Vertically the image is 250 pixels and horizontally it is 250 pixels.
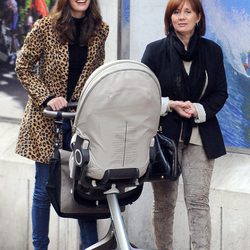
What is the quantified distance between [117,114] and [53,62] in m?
1.03

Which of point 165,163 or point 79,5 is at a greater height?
point 79,5

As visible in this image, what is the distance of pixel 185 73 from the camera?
4926mm

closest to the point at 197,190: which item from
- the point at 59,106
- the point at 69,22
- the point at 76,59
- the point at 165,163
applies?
the point at 165,163

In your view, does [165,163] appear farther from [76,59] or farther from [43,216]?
[43,216]

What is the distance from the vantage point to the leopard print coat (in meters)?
5.00

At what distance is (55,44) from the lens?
16.4 feet

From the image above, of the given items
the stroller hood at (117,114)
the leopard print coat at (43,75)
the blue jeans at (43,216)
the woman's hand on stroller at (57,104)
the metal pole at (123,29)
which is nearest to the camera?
the stroller hood at (117,114)

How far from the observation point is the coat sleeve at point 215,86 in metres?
4.94

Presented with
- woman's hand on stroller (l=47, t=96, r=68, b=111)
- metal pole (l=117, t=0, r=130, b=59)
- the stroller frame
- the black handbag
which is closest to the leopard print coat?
woman's hand on stroller (l=47, t=96, r=68, b=111)

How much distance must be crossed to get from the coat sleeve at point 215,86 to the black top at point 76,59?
0.73 m

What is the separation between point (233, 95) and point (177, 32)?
0.95 metres

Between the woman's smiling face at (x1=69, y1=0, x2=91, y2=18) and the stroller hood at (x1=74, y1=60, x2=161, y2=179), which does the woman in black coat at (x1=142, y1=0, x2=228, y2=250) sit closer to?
the woman's smiling face at (x1=69, y1=0, x2=91, y2=18)

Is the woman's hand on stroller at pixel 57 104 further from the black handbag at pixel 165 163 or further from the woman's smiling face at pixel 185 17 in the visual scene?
the woman's smiling face at pixel 185 17

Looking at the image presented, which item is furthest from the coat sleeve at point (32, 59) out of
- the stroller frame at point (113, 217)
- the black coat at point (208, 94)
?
the black coat at point (208, 94)
